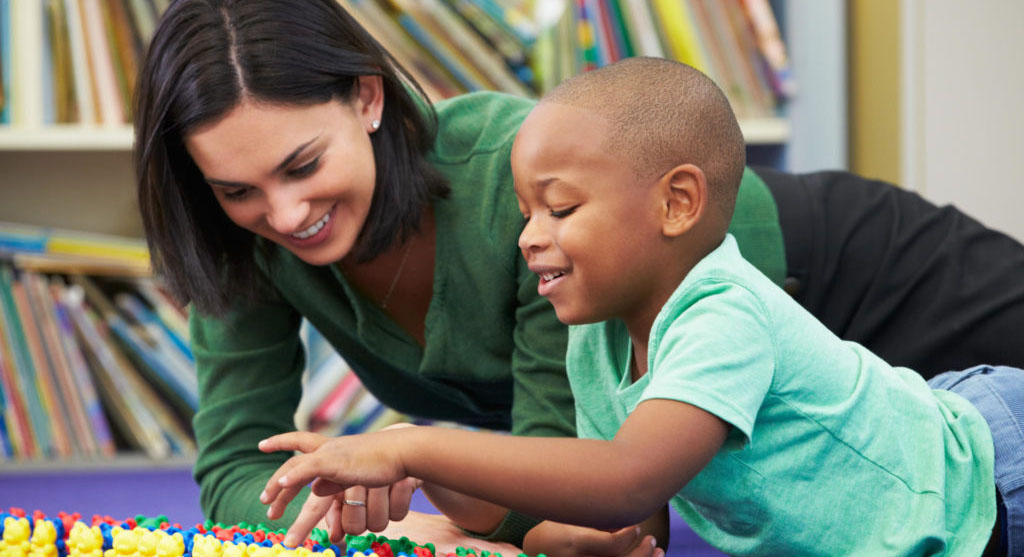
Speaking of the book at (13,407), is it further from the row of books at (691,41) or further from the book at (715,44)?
the book at (715,44)

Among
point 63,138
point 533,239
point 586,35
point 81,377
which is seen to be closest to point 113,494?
point 81,377

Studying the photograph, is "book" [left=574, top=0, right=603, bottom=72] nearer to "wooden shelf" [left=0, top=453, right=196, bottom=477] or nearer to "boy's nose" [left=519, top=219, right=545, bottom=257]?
"wooden shelf" [left=0, top=453, right=196, bottom=477]

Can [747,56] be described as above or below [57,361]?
above

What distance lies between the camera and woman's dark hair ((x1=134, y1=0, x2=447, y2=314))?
0.98m

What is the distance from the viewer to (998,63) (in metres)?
1.84

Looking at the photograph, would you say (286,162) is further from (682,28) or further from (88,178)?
(88,178)

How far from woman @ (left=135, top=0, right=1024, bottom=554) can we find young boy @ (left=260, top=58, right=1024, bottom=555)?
0.15 metres

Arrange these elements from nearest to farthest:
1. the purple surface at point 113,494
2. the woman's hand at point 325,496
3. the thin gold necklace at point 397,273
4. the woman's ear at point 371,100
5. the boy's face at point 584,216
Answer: the woman's hand at point 325,496
the boy's face at point 584,216
the woman's ear at point 371,100
the thin gold necklace at point 397,273
the purple surface at point 113,494

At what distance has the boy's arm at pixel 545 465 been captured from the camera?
660mm

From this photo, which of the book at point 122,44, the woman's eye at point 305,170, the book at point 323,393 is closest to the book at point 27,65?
the book at point 122,44

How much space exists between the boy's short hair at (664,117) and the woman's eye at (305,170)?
0.94 feet

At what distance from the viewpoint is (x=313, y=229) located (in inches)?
41.5

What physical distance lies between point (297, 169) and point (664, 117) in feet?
1.28

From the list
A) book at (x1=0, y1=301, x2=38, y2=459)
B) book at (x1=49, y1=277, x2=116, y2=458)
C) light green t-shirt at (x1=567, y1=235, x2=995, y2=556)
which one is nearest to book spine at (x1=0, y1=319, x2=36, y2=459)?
book at (x1=0, y1=301, x2=38, y2=459)
